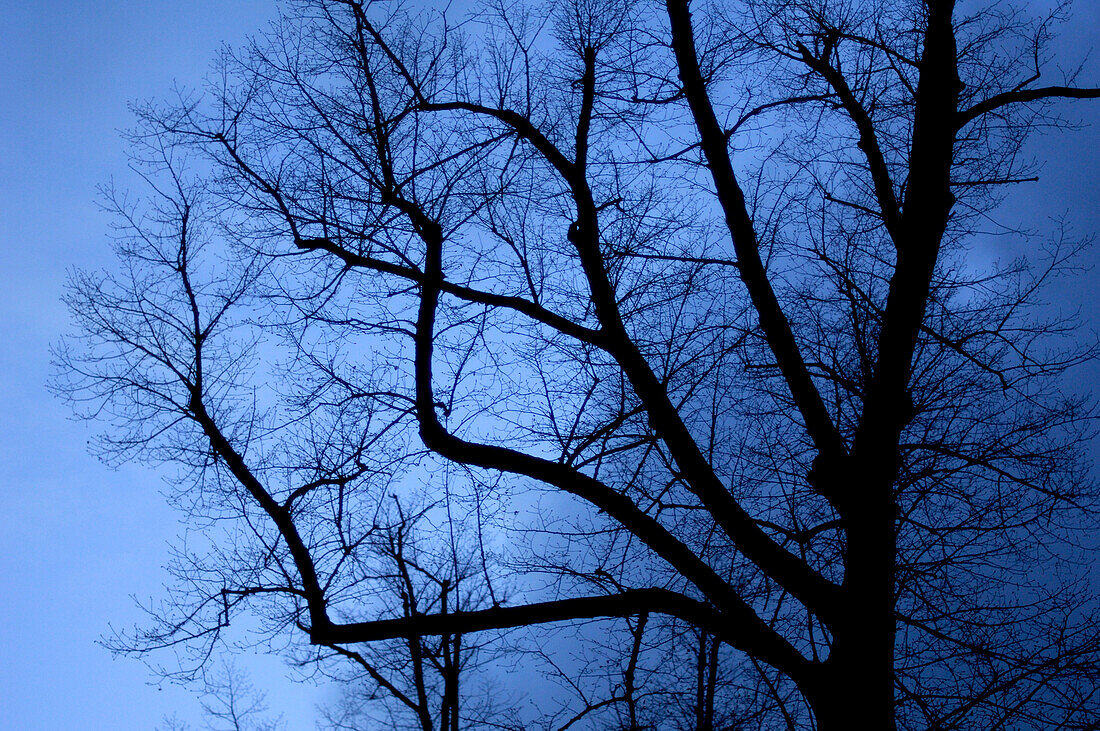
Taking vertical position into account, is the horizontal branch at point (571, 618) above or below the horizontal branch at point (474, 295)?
below

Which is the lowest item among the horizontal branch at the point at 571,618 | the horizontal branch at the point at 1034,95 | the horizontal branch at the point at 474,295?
the horizontal branch at the point at 571,618

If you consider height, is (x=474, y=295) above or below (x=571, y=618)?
above

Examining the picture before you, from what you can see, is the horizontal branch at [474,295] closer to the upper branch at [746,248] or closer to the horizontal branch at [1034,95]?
the upper branch at [746,248]

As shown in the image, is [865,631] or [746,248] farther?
[746,248]

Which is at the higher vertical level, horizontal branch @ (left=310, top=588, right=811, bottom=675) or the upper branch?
the upper branch

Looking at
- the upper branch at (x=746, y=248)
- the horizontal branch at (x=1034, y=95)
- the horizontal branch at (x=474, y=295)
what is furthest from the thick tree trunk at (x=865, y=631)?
the horizontal branch at (x=1034, y=95)

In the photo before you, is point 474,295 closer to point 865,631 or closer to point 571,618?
point 571,618

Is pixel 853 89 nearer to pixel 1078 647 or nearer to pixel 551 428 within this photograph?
pixel 551 428

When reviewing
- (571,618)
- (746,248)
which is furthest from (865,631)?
(746,248)

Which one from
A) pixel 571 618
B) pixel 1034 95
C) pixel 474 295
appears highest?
pixel 1034 95

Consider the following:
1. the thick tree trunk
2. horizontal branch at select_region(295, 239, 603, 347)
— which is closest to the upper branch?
the thick tree trunk

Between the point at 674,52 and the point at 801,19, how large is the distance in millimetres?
1674

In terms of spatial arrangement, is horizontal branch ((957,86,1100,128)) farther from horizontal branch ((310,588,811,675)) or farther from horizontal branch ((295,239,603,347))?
horizontal branch ((310,588,811,675))

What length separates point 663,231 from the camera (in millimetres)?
6797
